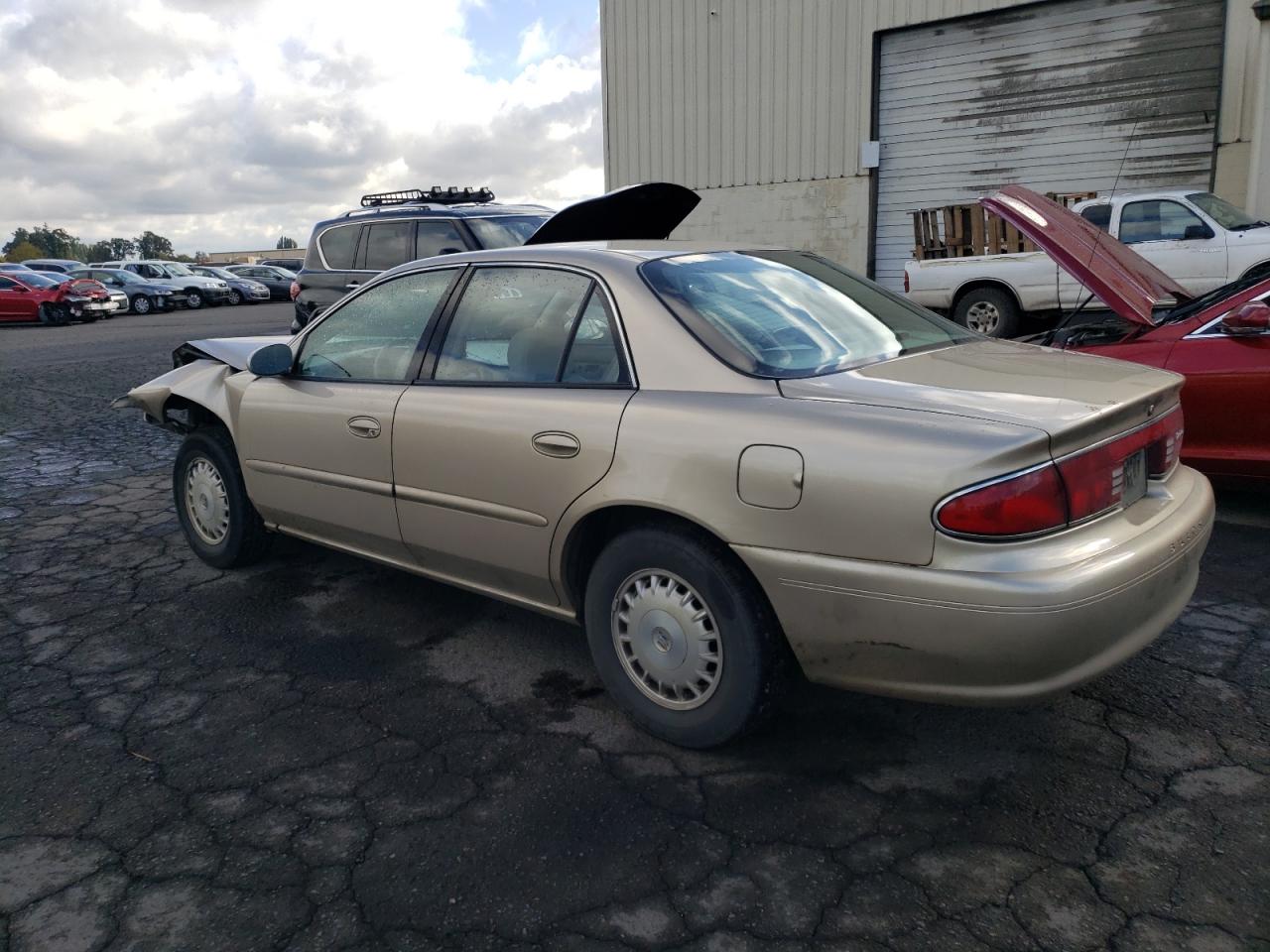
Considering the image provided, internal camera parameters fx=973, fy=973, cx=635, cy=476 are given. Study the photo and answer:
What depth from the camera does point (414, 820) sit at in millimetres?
2676

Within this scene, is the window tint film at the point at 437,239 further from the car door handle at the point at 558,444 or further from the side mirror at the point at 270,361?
the car door handle at the point at 558,444

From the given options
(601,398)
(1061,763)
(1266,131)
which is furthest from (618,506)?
(1266,131)

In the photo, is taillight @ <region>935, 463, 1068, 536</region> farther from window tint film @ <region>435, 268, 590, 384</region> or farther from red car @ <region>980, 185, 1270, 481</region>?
red car @ <region>980, 185, 1270, 481</region>

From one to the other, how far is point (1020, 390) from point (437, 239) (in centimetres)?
719

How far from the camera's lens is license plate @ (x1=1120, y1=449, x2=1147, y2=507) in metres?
2.68

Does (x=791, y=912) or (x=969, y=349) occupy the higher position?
(x=969, y=349)

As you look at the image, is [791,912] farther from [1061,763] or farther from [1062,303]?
[1062,303]

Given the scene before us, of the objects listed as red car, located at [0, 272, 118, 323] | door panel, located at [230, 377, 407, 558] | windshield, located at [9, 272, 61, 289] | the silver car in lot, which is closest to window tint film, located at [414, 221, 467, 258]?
door panel, located at [230, 377, 407, 558]

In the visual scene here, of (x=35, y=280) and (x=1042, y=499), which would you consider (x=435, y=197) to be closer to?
(x=1042, y=499)

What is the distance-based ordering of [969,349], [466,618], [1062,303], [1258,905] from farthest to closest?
[1062,303] < [466,618] < [969,349] < [1258,905]

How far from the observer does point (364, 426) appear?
3721mm

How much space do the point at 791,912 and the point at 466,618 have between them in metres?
2.19

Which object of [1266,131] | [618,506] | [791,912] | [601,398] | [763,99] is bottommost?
[791,912]

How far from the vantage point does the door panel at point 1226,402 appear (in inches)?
190
